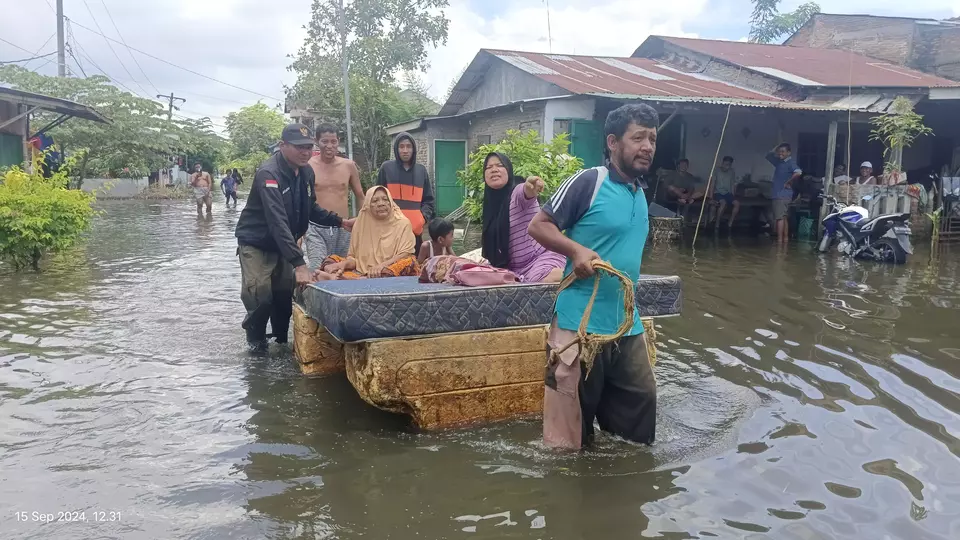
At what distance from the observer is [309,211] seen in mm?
5840

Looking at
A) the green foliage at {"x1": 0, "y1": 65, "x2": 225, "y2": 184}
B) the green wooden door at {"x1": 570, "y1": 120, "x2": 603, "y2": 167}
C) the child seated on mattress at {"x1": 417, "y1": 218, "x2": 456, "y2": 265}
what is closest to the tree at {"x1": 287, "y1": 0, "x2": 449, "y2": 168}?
the green foliage at {"x1": 0, "y1": 65, "x2": 225, "y2": 184}

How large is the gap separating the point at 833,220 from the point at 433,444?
986 cm

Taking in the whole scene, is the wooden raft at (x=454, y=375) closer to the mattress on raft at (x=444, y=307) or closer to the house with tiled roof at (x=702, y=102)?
the mattress on raft at (x=444, y=307)

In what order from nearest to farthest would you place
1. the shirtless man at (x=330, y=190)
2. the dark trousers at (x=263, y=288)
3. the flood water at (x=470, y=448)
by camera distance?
1. the flood water at (x=470, y=448)
2. the dark trousers at (x=263, y=288)
3. the shirtless man at (x=330, y=190)

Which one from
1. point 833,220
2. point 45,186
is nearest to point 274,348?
point 45,186

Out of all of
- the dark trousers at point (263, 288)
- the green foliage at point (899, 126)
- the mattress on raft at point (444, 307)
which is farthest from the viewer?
the green foliage at point (899, 126)

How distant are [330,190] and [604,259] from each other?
13.2ft

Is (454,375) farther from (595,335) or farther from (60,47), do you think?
(60,47)

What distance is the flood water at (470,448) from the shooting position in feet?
9.71

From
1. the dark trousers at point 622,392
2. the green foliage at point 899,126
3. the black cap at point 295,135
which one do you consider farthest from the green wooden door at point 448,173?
the dark trousers at point 622,392

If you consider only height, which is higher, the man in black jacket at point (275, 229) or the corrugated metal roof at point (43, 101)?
the corrugated metal roof at point (43, 101)

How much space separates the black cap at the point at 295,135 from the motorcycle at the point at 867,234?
349 inches

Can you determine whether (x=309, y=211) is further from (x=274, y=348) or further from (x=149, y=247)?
(x=149, y=247)

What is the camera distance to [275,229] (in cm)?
514
